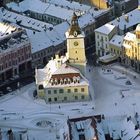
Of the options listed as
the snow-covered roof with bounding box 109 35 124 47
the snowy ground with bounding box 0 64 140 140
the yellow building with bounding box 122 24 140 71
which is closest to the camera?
the snowy ground with bounding box 0 64 140 140

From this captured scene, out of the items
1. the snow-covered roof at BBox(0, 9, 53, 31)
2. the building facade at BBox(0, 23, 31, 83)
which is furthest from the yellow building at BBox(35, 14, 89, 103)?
the snow-covered roof at BBox(0, 9, 53, 31)

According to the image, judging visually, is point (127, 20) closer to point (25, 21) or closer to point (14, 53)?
point (25, 21)

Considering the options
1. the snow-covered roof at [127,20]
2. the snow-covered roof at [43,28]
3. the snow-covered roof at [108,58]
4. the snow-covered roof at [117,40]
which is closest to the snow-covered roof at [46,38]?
the snow-covered roof at [43,28]

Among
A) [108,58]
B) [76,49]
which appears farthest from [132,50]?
[76,49]

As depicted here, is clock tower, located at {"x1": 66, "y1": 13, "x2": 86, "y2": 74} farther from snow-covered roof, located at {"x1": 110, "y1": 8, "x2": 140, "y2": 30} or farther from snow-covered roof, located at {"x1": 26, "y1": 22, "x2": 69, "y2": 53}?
snow-covered roof, located at {"x1": 110, "y1": 8, "x2": 140, "y2": 30}

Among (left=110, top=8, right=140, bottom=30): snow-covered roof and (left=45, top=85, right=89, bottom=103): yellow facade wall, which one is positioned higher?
(left=110, top=8, right=140, bottom=30): snow-covered roof
